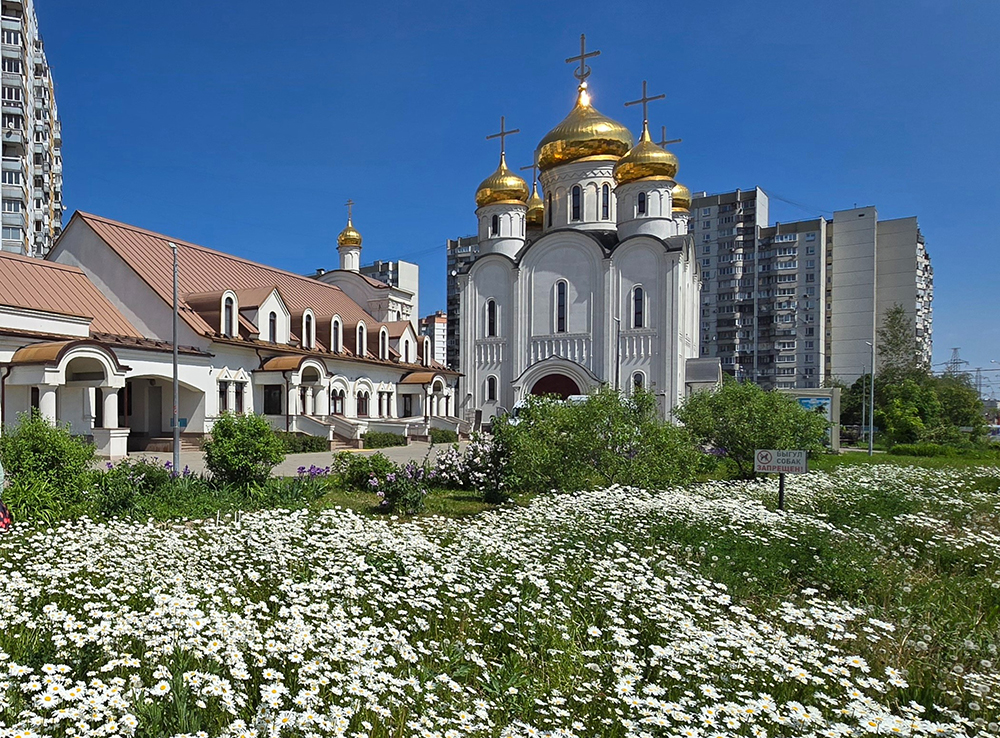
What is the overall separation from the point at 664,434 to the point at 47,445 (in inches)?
432

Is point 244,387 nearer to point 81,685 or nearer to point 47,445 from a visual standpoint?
point 47,445

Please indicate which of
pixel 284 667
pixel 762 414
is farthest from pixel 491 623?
pixel 762 414

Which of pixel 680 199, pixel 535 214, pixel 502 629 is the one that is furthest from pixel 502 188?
pixel 502 629

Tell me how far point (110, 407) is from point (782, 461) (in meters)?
21.3

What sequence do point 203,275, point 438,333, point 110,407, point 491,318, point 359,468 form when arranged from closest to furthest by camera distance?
point 359,468 → point 110,407 → point 203,275 → point 491,318 → point 438,333

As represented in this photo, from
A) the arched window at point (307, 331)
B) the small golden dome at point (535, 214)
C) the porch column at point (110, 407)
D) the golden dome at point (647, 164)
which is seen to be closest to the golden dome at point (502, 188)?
the small golden dome at point (535, 214)

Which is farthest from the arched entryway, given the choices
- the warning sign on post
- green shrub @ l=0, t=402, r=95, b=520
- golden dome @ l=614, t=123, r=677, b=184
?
green shrub @ l=0, t=402, r=95, b=520

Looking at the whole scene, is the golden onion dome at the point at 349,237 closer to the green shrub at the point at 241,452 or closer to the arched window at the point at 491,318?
the arched window at the point at 491,318

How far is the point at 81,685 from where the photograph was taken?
11.4ft

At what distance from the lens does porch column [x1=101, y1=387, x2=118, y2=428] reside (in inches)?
864

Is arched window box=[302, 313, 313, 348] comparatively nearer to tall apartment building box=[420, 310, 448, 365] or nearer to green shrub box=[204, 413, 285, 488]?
green shrub box=[204, 413, 285, 488]

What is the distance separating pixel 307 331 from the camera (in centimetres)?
3291

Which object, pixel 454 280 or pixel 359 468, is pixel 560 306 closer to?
pixel 359 468

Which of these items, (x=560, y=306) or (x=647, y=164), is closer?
(x=647, y=164)
